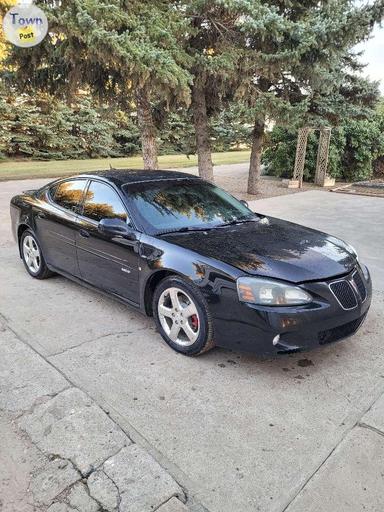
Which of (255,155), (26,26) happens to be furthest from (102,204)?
(255,155)

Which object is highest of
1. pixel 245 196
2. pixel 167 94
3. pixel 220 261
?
pixel 167 94

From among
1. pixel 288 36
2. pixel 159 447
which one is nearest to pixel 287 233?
pixel 159 447

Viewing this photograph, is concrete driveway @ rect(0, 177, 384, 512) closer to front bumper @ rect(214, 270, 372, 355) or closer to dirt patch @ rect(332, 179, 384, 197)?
front bumper @ rect(214, 270, 372, 355)

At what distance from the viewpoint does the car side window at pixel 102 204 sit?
4.00 meters

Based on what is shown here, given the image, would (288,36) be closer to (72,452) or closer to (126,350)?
(126,350)

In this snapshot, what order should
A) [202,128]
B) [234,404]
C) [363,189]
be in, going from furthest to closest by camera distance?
[363,189], [202,128], [234,404]

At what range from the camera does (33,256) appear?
5.23m

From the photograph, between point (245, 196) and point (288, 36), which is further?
point (245, 196)

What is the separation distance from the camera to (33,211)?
5035 mm

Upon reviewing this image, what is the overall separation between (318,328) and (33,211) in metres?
3.59

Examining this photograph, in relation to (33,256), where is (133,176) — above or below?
above

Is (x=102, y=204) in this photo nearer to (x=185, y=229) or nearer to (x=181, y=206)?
(x=181, y=206)

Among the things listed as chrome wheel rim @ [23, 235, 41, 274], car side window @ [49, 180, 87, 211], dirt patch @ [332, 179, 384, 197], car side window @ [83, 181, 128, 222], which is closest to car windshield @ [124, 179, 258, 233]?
car side window @ [83, 181, 128, 222]

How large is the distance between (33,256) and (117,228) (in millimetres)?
1951
